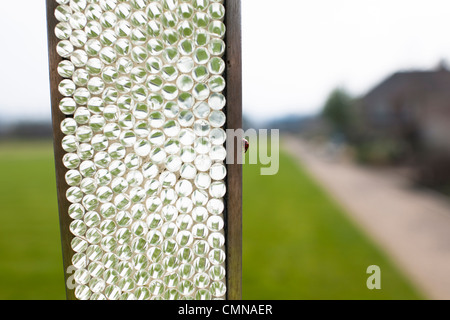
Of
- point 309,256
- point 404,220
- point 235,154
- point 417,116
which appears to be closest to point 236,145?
point 235,154

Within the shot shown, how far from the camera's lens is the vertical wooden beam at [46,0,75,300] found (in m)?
0.50

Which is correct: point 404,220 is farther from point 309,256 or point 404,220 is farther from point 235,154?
point 235,154

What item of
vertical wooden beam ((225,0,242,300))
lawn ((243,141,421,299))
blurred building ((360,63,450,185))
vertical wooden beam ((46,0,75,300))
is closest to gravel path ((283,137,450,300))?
lawn ((243,141,421,299))

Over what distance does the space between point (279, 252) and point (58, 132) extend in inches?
81.8

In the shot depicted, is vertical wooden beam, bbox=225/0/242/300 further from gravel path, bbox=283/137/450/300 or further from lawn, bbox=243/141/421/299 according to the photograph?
gravel path, bbox=283/137/450/300

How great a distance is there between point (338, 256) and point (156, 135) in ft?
6.66

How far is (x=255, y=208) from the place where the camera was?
12.0 ft

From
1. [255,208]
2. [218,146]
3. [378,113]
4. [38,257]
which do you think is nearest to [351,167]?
[378,113]

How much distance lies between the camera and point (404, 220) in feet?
9.36

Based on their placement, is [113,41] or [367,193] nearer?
[113,41]

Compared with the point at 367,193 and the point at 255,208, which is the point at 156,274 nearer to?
the point at 255,208

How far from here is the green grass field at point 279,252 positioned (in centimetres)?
168

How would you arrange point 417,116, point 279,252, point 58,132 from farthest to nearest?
1. point 417,116
2. point 279,252
3. point 58,132

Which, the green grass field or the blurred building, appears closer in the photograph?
the green grass field
